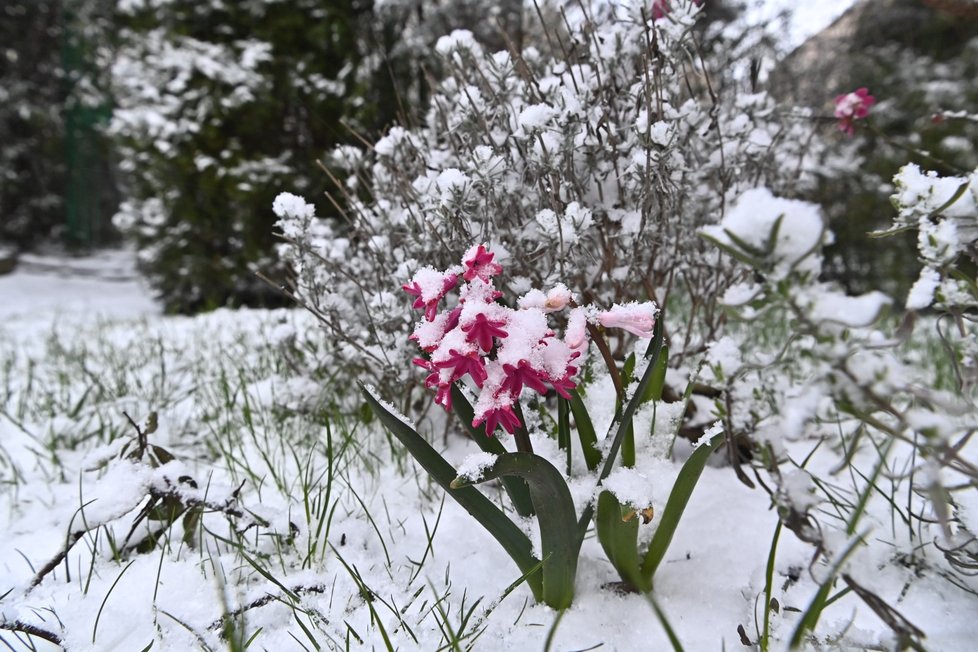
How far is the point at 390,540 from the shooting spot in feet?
4.19

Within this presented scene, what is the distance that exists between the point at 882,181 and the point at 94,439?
21.7ft

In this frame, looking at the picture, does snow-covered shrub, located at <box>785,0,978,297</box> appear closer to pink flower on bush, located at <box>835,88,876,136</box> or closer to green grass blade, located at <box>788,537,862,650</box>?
pink flower on bush, located at <box>835,88,876,136</box>

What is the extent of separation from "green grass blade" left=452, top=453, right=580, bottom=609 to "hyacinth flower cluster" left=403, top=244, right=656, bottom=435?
66mm

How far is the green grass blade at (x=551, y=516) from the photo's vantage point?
0.86m

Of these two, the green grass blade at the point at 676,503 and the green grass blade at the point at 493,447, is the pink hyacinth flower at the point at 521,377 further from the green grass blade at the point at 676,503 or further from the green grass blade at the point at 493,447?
the green grass blade at the point at 676,503

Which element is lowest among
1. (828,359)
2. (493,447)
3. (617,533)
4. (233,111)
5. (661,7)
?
(617,533)

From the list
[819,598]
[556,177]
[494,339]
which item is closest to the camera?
[819,598]

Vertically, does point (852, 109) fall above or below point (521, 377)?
above

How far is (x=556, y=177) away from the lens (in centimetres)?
128

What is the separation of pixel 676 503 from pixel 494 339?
0.43 meters

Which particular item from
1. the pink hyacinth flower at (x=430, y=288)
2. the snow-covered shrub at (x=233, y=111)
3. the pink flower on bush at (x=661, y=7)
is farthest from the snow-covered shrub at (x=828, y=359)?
the snow-covered shrub at (x=233, y=111)

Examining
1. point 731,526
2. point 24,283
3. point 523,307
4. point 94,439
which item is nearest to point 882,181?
point 731,526

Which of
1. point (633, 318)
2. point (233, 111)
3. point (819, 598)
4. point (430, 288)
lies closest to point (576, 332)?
point (633, 318)

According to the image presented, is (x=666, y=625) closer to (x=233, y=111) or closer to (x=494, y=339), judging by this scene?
(x=494, y=339)
